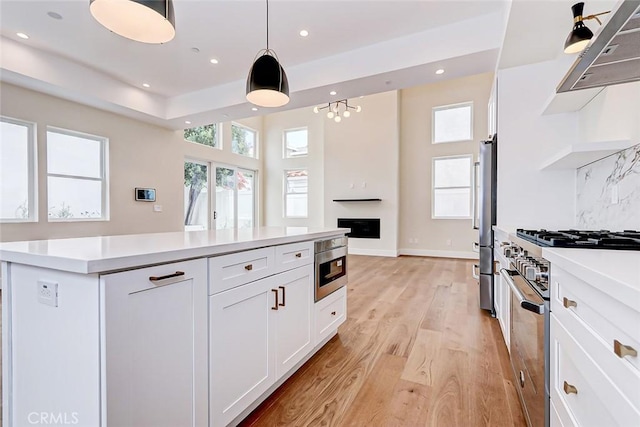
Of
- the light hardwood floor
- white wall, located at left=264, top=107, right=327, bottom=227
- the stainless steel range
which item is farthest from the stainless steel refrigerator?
white wall, located at left=264, top=107, right=327, bottom=227

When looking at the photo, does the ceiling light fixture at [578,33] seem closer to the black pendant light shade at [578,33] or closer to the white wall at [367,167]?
the black pendant light shade at [578,33]

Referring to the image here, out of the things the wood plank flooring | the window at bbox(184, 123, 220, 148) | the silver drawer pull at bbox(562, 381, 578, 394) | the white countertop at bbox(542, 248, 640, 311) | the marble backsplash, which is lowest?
the wood plank flooring

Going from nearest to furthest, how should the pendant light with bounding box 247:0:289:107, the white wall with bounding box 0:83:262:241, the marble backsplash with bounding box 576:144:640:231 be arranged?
the marble backsplash with bounding box 576:144:640:231 → the pendant light with bounding box 247:0:289:107 → the white wall with bounding box 0:83:262:241

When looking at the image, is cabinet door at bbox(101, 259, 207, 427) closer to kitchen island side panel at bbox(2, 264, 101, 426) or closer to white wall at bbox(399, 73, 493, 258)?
kitchen island side panel at bbox(2, 264, 101, 426)

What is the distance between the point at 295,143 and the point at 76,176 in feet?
17.4

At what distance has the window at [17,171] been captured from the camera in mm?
3906

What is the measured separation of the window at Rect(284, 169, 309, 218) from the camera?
28.0ft

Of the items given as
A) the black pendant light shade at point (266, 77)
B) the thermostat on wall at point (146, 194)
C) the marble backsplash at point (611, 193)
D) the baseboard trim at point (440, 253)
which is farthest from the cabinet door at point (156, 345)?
the baseboard trim at point (440, 253)

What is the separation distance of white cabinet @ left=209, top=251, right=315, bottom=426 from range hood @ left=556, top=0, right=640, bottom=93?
5.66 feet

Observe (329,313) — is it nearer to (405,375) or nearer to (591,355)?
(405,375)

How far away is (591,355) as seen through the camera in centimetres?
77

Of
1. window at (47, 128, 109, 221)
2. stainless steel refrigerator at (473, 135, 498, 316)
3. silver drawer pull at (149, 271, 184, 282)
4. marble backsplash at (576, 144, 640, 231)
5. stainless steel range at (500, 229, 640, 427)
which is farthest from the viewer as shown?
window at (47, 128, 109, 221)

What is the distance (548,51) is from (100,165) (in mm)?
6516

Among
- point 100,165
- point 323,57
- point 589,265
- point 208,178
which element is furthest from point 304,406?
point 208,178
